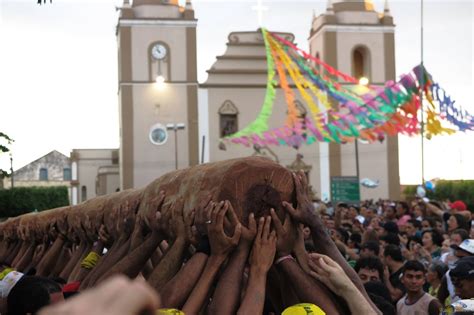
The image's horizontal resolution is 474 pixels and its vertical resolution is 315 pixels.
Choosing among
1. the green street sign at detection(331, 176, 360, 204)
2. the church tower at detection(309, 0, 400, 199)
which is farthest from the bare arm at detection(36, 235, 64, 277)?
the church tower at detection(309, 0, 400, 199)

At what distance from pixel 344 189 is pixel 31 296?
24.5m

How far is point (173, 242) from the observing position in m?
4.29

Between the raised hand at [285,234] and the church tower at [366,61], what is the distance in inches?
1858

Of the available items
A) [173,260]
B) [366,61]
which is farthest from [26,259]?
[366,61]

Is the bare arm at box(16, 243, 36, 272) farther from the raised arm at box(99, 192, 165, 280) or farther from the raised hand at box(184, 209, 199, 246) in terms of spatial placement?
the raised hand at box(184, 209, 199, 246)

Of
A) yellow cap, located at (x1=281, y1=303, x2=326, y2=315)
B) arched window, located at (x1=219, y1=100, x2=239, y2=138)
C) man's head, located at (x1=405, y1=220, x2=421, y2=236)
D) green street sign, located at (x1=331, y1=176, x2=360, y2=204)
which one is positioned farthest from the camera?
arched window, located at (x1=219, y1=100, x2=239, y2=138)

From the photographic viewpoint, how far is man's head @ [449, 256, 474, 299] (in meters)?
5.27

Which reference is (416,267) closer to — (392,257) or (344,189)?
(392,257)

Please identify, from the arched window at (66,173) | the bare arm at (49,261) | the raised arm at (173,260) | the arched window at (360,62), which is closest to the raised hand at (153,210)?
the raised arm at (173,260)

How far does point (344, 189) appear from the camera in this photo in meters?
27.6

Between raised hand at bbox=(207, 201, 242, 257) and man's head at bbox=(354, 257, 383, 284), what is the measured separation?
3.27 metres

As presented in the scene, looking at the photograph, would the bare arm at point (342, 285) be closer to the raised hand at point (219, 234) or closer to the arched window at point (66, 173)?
the raised hand at point (219, 234)

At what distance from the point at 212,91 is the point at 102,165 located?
11896 millimetres

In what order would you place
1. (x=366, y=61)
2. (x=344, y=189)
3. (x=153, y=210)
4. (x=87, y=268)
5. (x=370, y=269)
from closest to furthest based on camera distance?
(x=153, y=210), (x=87, y=268), (x=370, y=269), (x=344, y=189), (x=366, y=61)
